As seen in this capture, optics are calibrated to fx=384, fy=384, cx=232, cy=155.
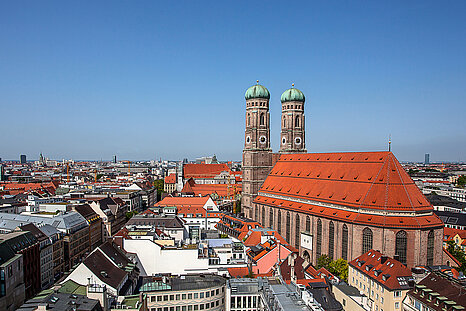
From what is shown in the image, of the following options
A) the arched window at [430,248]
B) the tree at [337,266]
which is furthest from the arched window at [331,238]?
the arched window at [430,248]

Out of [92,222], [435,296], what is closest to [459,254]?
[435,296]

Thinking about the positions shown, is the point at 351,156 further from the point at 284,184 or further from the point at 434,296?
the point at 434,296

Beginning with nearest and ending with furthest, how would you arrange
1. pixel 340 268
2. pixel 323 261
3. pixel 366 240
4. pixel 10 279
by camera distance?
pixel 10 279
pixel 340 268
pixel 366 240
pixel 323 261

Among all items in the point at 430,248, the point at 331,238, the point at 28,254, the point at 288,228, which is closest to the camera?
the point at 28,254

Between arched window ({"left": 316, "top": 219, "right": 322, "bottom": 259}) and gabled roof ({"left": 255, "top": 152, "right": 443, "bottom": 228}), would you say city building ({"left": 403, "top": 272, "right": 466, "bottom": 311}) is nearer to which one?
gabled roof ({"left": 255, "top": 152, "right": 443, "bottom": 228})

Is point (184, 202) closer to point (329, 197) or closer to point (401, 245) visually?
point (329, 197)

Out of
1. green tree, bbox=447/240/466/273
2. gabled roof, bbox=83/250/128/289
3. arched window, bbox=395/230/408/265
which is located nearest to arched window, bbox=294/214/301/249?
Answer: arched window, bbox=395/230/408/265
